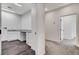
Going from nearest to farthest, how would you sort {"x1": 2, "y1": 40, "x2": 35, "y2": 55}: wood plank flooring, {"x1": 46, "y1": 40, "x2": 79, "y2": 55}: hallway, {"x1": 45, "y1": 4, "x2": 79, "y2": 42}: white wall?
{"x1": 2, "y1": 40, "x2": 35, "y2": 55}: wood plank flooring < {"x1": 46, "y1": 40, "x2": 79, "y2": 55}: hallway < {"x1": 45, "y1": 4, "x2": 79, "y2": 42}: white wall

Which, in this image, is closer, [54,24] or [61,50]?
[61,50]

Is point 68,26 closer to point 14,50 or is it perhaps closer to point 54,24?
point 54,24

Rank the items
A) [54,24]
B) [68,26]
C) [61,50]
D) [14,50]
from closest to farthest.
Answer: [14,50]
[61,50]
[54,24]
[68,26]

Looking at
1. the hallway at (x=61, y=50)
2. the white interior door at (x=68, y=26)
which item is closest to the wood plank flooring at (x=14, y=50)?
the hallway at (x=61, y=50)

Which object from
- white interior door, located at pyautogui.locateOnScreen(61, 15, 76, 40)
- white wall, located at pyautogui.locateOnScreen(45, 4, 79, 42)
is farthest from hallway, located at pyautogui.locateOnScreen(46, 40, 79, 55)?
white interior door, located at pyautogui.locateOnScreen(61, 15, 76, 40)

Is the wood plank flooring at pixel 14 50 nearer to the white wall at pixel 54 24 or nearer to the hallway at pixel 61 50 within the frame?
the hallway at pixel 61 50

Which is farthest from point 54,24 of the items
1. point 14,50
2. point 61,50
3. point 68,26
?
point 14,50

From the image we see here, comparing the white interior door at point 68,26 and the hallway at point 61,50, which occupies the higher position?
the white interior door at point 68,26

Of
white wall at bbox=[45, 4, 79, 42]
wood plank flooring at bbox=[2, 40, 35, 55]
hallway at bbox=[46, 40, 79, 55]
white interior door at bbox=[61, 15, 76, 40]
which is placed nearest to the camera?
wood plank flooring at bbox=[2, 40, 35, 55]

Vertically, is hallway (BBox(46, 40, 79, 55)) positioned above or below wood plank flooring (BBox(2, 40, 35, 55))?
below

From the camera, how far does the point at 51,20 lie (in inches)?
167

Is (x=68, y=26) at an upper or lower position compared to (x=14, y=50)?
upper

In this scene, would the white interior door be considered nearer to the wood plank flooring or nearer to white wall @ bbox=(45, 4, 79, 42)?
white wall @ bbox=(45, 4, 79, 42)

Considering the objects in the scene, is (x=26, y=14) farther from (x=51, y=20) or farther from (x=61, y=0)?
(x=51, y=20)
